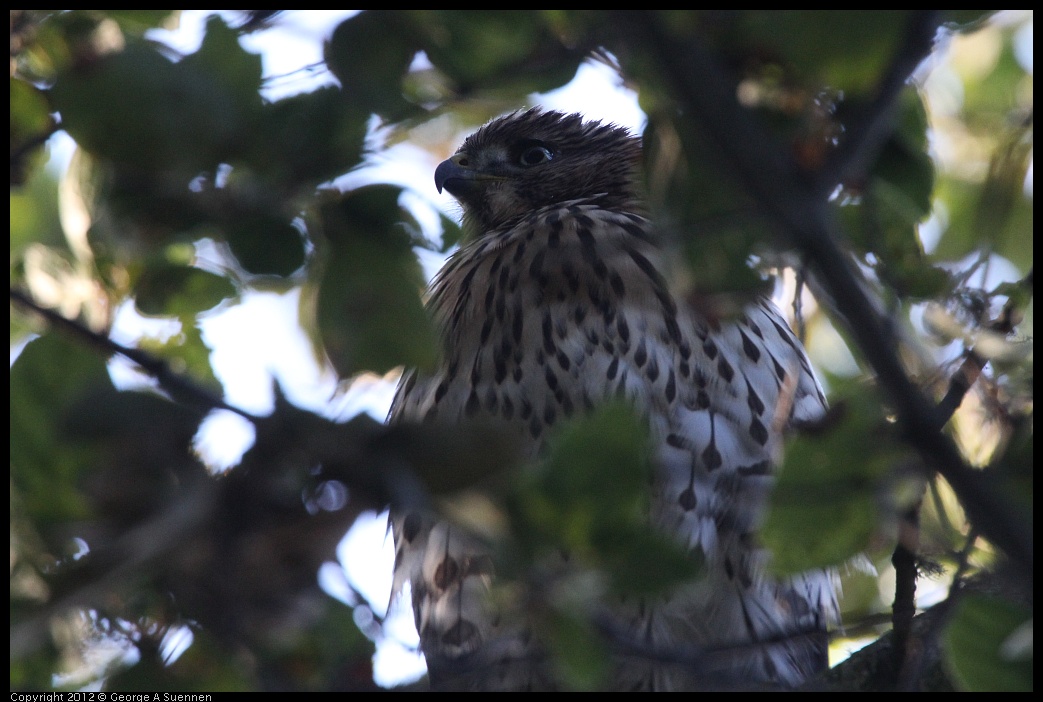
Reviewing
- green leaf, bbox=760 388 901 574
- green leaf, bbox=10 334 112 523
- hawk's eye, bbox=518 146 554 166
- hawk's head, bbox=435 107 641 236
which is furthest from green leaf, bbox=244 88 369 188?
hawk's eye, bbox=518 146 554 166

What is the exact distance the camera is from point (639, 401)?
3.54 metres

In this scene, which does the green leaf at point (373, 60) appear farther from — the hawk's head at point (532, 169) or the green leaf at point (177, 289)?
the hawk's head at point (532, 169)

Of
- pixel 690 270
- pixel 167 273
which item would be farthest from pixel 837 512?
pixel 167 273

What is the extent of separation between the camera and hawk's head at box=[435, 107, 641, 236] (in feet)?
15.4

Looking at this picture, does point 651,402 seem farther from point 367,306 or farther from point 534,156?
point 367,306

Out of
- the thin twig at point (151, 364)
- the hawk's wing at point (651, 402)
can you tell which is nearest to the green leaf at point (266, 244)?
the thin twig at point (151, 364)

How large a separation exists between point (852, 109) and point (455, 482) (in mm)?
852

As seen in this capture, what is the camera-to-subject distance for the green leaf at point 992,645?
1629mm

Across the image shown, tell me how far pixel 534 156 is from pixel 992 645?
11.7 ft

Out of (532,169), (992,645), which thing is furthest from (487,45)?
(532,169)

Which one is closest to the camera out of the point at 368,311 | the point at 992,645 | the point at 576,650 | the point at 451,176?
the point at 576,650

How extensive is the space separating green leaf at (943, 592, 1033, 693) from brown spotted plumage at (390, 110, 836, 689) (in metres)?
1.65

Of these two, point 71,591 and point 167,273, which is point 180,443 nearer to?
point 71,591
